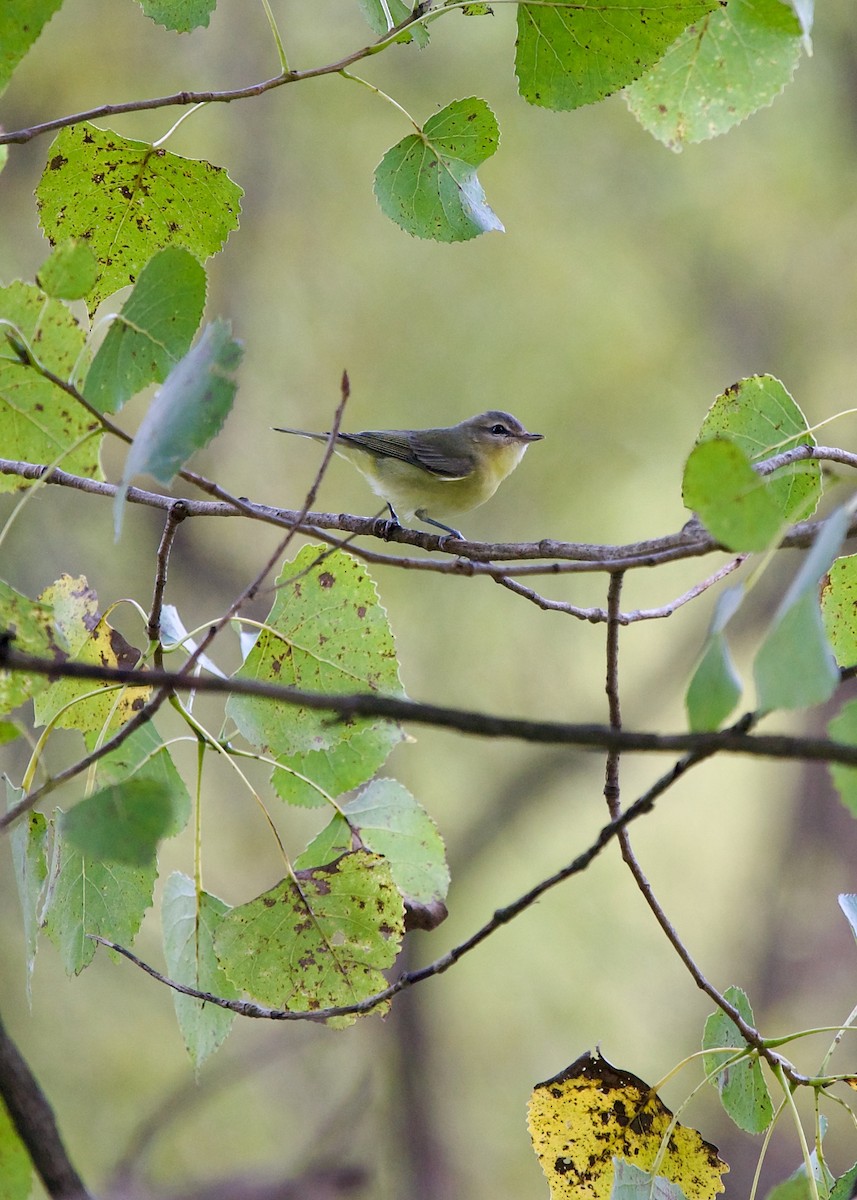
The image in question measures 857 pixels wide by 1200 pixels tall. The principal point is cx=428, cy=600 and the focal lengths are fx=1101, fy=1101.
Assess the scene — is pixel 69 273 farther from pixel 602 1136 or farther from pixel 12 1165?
pixel 602 1136

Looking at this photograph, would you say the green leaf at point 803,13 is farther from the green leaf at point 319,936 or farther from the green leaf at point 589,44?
the green leaf at point 319,936

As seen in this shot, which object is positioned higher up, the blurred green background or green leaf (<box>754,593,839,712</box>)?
the blurred green background

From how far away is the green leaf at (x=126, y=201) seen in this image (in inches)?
52.1

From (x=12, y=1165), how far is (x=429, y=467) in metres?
2.66

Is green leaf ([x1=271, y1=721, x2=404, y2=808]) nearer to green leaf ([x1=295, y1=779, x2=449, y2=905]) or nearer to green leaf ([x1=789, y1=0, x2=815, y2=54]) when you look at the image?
green leaf ([x1=295, y1=779, x2=449, y2=905])

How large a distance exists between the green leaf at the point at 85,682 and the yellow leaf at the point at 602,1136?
0.69 metres

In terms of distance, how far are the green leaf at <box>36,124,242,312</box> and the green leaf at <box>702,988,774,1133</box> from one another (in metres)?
1.10

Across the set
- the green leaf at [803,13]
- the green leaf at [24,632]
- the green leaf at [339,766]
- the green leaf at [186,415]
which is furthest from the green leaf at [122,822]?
the green leaf at [803,13]

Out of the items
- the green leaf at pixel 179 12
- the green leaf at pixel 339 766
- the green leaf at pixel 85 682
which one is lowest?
the green leaf at pixel 339 766

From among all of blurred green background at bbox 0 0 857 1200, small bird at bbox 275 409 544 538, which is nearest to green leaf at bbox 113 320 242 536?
small bird at bbox 275 409 544 538

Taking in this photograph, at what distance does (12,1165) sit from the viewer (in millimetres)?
937

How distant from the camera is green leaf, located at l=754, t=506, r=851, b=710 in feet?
2.39

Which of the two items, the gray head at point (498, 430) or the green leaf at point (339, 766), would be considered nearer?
the green leaf at point (339, 766)

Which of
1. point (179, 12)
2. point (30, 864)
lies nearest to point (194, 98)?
point (179, 12)
